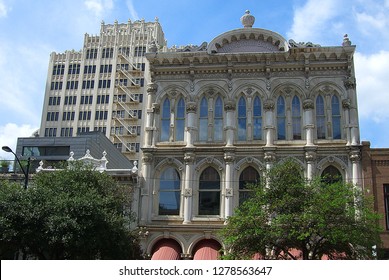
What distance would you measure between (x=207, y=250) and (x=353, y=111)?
13724 millimetres

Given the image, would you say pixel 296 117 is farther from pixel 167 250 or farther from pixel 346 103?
pixel 167 250

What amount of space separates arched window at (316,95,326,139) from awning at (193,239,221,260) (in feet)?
Answer: 33.6

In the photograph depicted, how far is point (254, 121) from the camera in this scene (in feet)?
114

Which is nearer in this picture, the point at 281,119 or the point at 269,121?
the point at 269,121

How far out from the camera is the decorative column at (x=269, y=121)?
110 ft

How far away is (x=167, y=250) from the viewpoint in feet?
103

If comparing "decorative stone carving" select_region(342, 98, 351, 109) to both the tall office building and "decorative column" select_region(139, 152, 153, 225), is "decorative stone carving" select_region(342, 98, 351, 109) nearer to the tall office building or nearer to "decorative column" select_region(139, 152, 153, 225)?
"decorative column" select_region(139, 152, 153, 225)

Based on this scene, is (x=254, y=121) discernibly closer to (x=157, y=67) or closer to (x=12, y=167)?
(x=157, y=67)

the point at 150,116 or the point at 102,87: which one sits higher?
the point at 102,87

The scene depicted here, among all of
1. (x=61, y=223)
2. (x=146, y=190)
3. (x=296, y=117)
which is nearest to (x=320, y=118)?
(x=296, y=117)

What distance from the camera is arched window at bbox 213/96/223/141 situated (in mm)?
34656

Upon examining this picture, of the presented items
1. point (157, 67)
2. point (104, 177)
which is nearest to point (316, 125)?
point (157, 67)

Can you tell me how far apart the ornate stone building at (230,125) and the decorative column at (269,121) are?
70 mm

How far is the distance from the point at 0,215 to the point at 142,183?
10.7 metres
